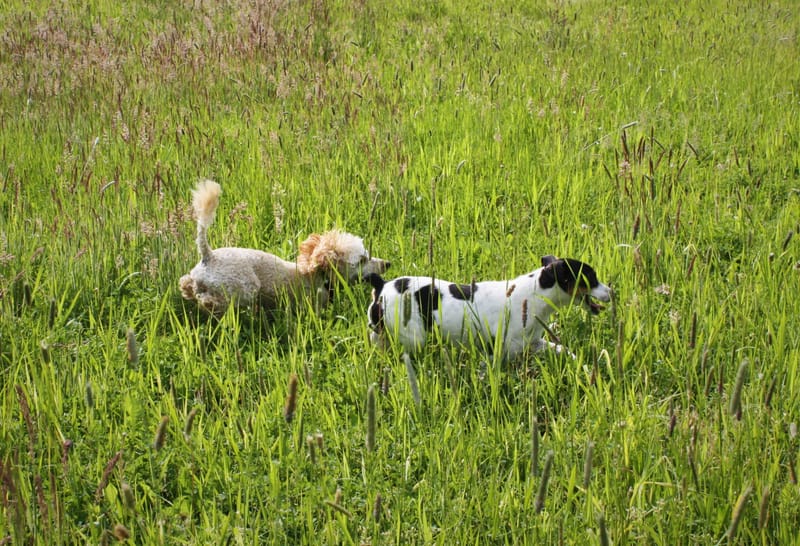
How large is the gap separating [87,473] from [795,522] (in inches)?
89.7

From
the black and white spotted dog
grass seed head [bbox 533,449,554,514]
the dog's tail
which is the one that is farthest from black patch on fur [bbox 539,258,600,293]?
grass seed head [bbox 533,449,554,514]

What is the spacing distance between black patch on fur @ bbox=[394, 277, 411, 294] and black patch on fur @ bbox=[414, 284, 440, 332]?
8 cm

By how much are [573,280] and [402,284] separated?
780 millimetres

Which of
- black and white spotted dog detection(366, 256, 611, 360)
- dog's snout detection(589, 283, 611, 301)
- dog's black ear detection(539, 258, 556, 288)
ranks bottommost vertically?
black and white spotted dog detection(366, 256, 611, 360)

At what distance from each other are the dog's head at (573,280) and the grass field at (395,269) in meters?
0.15

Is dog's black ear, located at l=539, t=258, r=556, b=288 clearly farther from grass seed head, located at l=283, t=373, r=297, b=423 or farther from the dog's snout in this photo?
grass seed head, located at l=283, t=373, r=297, b=423

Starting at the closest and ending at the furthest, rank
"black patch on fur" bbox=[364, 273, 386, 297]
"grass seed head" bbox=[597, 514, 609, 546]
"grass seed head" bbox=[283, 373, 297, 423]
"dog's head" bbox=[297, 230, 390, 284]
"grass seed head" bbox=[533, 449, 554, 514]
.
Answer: "grass seed head" bbox=[597, 514, 609, 546] → "grass seed head" bbox=[533, 449, 554, 514] → "grass seed head" bbox=[283, 373, 297, 423] → "black patch on fur" bbox=[364, 273, 386, 297] → "dog's head" bbox=[297, 230, 390, 284]

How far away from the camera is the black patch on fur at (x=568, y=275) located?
3.34 metres

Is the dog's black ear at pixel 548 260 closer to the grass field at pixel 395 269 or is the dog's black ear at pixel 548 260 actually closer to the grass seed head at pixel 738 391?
the grass field at pixel 395 269

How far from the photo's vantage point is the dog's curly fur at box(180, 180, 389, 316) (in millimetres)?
3740

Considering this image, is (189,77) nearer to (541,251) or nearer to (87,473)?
(541,251)

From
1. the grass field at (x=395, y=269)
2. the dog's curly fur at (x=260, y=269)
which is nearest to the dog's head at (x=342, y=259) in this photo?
the dog's curly fur at (x=260, y=269)

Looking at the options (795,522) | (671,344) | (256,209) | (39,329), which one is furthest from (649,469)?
(256,209)

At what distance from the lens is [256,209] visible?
4.91 meters
